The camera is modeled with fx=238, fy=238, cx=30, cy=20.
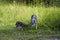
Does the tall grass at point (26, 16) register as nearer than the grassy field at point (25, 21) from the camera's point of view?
No

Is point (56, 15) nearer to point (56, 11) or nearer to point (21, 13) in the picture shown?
point (56, 11)

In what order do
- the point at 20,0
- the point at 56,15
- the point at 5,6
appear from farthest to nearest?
the point at 20,0 < the point at 5,6 < the point at 56,15

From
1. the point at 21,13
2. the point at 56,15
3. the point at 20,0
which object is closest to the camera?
the point at 56,15

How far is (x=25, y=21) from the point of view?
1236 centimetres

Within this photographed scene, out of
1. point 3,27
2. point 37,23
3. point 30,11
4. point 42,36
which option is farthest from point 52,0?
point 42,36

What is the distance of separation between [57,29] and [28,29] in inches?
52.5

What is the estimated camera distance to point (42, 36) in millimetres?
9086

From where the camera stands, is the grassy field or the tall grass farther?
the tall grass

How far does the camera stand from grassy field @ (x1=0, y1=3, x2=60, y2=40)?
920 cm

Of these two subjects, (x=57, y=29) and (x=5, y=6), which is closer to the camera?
(x=57, y=29)

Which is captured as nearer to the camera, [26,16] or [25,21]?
[25,21]

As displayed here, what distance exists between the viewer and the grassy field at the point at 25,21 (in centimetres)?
920

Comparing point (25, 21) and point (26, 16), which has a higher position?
point (26, 16)

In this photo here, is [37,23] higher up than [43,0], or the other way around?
[43,0]
